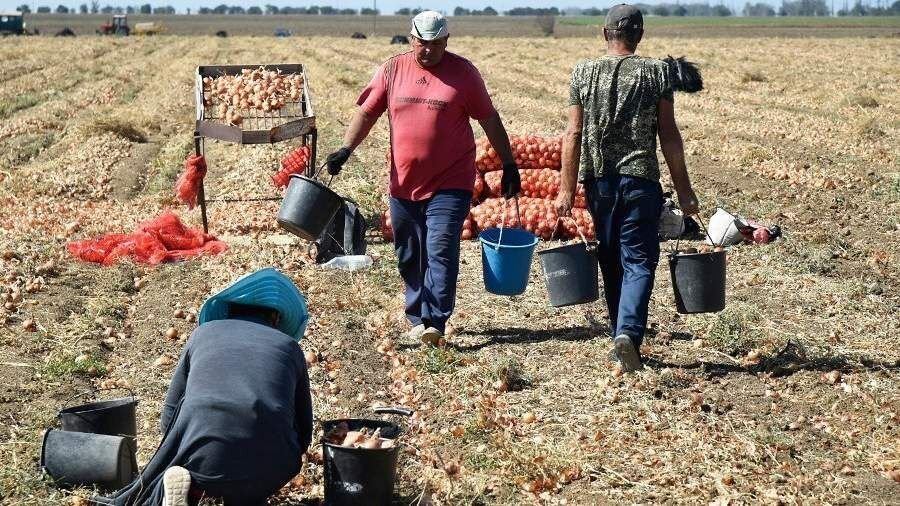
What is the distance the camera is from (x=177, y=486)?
3.78m

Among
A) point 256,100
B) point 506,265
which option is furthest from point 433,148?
point 256,100

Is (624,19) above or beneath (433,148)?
above

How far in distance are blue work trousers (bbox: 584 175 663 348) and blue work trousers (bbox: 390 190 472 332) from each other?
86 centimetres

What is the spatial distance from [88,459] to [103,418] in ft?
→ 0.98

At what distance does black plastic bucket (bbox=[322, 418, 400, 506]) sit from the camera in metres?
4.19

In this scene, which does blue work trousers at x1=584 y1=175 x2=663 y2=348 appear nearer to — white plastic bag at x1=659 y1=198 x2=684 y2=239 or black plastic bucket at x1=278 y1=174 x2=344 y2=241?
black plastic bucket at x1=278 y1=174 x2=344 y2=241

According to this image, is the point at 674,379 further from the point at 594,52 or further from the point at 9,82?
the point at 594,52

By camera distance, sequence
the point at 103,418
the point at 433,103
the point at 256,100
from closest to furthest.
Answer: the point at 103,418 < the point at 433,103 < the point at 256,100

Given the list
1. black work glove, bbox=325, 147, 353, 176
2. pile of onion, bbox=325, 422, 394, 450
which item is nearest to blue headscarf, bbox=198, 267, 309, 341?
pile of onion, bbox=325, 422, 394, 450

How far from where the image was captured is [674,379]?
6035 millimetres

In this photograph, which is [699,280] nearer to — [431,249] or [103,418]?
[431,249]

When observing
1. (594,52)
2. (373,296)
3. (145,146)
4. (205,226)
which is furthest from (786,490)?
(594,52)

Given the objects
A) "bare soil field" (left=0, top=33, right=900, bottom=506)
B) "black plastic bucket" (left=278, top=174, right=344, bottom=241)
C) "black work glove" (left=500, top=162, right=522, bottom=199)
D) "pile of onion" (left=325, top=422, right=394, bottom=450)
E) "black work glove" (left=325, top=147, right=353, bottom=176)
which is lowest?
"bare soil field" (left=0, top=33, right=900, bottom=506)

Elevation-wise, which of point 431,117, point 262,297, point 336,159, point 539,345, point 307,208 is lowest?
point 539,345
